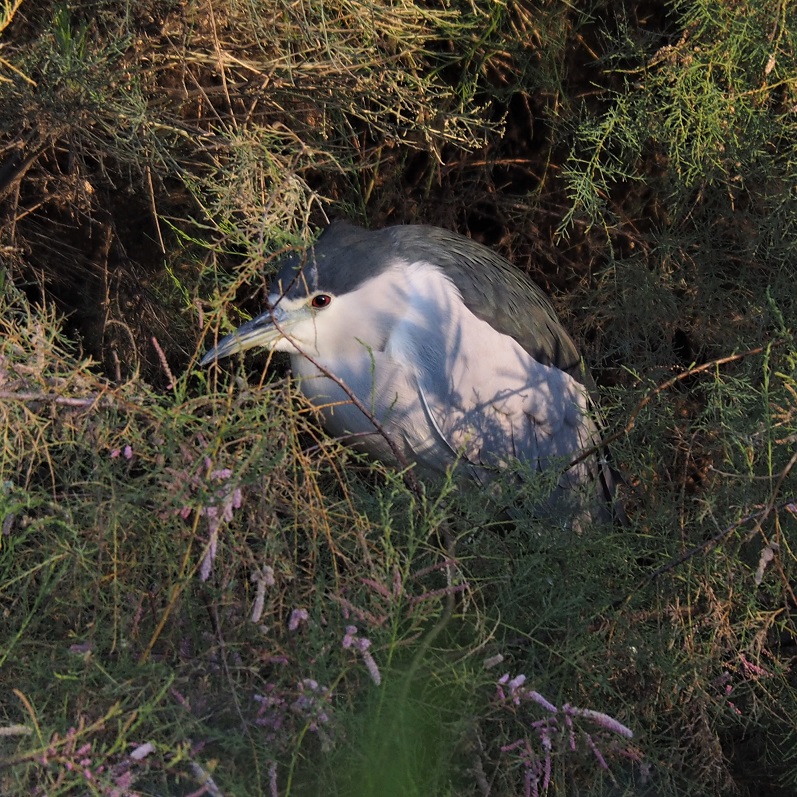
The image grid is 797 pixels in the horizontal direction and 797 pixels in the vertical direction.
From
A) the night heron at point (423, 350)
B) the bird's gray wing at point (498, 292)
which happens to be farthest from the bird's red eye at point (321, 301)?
the bird's gray wing at point (498, 292)

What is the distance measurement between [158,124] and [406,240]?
724 millimetres

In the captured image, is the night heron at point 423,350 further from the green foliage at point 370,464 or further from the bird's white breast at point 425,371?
the green foliage at point 370,464

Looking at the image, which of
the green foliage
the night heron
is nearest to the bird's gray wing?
the night heron

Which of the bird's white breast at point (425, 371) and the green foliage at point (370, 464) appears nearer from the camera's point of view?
the green foliage at point (370, 464)

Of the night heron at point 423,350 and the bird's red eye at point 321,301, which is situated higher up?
the bird's red eye at point 321,301

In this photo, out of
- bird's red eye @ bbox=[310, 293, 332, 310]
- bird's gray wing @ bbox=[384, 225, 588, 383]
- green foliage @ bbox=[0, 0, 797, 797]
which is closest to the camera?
green foliage @ bbox=[0, 0, 797, 797]

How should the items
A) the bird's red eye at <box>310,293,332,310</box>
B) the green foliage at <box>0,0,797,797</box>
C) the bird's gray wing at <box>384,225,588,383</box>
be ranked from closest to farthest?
1. the green foliage at <box>0,0,797,797</box>
2. the bird's red eye at <box>310,293,332,310</box>
3. the bird's gray wing at <box>384,225,588,383</box>

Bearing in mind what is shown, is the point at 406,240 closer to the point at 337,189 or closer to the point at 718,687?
the point at 337,189

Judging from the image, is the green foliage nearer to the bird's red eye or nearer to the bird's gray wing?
the bird's gray wing

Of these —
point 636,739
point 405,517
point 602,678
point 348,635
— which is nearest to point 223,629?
point 348,635

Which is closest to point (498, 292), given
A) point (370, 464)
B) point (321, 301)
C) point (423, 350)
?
point (423, 350)

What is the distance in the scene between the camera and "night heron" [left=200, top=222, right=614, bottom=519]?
2393 millimetres

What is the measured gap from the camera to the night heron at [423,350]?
7.85 ft

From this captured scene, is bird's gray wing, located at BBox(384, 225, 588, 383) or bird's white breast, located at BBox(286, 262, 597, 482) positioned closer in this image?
bird's white breast, located at BBox(286, 262, 597, 482)
